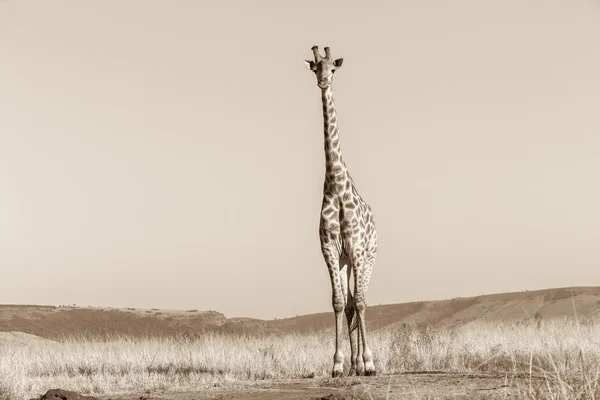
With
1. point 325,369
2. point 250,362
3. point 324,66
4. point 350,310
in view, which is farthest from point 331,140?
point 250,362

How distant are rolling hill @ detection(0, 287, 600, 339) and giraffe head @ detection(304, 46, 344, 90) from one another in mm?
25159

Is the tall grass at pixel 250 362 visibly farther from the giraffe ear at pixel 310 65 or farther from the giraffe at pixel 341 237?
the giraffe ear at pixel 310 65

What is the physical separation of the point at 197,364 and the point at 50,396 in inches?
268

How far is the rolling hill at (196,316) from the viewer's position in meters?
39.6

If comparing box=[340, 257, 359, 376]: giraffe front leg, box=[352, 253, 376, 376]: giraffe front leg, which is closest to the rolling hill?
box=[340, 257, 359, 376]: giraffe front leg

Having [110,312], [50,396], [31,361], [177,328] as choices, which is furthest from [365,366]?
[110,312]

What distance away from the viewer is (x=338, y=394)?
8.62m

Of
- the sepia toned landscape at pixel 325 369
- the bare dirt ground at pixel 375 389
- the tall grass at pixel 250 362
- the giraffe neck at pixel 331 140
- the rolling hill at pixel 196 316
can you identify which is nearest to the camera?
the bare dirt ground at pixel 375 389

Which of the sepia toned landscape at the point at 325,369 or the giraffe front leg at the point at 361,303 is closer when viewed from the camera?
the sepia toned landscape at the point at 325,369

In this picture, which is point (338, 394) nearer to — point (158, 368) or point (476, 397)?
point (476, 397)

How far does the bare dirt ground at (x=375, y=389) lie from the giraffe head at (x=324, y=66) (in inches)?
174

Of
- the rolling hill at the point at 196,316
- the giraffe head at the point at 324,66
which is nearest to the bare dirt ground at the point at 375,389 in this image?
the giraffe head at the point at 324,66

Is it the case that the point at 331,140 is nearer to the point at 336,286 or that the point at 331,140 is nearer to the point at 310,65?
the point at 310,65

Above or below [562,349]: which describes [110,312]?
above
